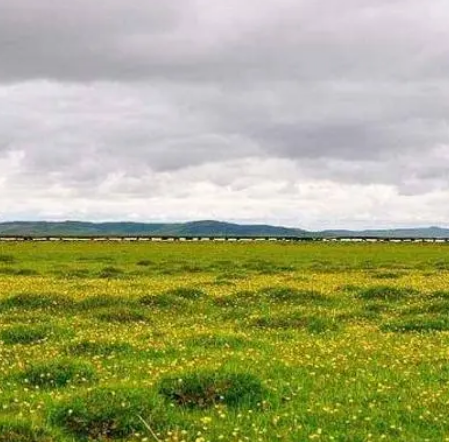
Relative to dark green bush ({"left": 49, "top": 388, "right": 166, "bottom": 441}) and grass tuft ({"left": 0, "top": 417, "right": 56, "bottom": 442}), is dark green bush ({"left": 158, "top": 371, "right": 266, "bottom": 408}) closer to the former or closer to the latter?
dark green bush ({"left": 49, "top": 388, "right": 166, "bottom": 441})

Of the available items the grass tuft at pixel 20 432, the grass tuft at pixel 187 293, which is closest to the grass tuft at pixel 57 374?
the grass tuft at pixel 20 432

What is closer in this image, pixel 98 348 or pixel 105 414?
pixel 105 414

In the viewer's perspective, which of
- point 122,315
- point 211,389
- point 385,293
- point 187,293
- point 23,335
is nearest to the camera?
point 211,389

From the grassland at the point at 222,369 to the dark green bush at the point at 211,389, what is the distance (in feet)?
0.07

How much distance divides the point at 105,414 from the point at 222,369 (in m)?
3.36

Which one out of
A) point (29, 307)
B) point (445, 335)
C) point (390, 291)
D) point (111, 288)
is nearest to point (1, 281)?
point (111, 288)

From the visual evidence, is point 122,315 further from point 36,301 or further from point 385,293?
point 385,293

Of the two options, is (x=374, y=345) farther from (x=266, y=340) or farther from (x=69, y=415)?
(x=69, y=415)

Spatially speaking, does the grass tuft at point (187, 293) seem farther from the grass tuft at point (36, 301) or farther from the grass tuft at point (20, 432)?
the grass tuft at point (20, 432)

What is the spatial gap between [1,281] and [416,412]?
3148 centimetres

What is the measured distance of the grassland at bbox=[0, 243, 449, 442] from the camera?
1111 cm

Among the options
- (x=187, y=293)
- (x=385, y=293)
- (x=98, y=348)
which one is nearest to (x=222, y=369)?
(x=98, y=348)

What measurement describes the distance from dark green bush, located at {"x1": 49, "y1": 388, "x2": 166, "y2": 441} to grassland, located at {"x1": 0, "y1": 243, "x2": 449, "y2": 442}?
0.07 feet

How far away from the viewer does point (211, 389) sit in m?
12.9
